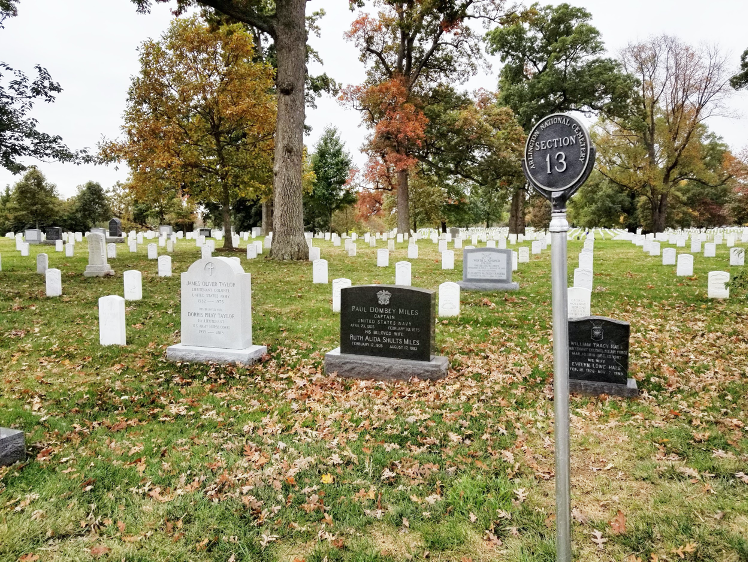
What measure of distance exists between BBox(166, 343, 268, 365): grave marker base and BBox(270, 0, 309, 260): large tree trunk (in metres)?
11.0

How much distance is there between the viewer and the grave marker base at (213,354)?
7074mm

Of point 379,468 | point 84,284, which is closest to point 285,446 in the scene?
point 379,468

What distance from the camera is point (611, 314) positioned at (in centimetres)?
1002

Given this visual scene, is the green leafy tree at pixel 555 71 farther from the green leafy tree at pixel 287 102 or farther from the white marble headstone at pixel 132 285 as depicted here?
the white marble headstone at pixel 132 285

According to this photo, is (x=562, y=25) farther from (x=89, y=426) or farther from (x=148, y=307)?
(x=89, y=426)

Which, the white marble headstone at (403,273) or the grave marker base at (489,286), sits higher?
the white marble headstone at (403,273)

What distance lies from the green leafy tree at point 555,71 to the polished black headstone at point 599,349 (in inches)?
1196

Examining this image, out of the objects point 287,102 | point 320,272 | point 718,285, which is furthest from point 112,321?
point 718,285

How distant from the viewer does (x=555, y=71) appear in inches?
1406

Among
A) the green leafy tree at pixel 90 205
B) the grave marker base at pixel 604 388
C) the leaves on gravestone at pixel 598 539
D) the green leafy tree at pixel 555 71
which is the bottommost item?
the leaves on gravestone at pixel 598 539

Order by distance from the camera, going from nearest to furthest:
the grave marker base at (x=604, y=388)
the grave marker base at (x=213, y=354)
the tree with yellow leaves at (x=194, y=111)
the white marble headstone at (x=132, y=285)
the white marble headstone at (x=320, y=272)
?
the grave marker base at (x=604, y=388)
the grave marker base at (x=213, y=354)
the white marble headstone at (x=132, y=285)
the white marble headstone at (x=320, y=272)
the tree with yellow leaves at (x=194, y=111)

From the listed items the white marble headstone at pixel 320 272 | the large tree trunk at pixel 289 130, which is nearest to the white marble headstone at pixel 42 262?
the large tree trunk at pixel 289 130

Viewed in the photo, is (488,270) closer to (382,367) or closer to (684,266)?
(684,266)

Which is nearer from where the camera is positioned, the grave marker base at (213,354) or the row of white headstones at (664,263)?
the grave marker base at (213,354)
